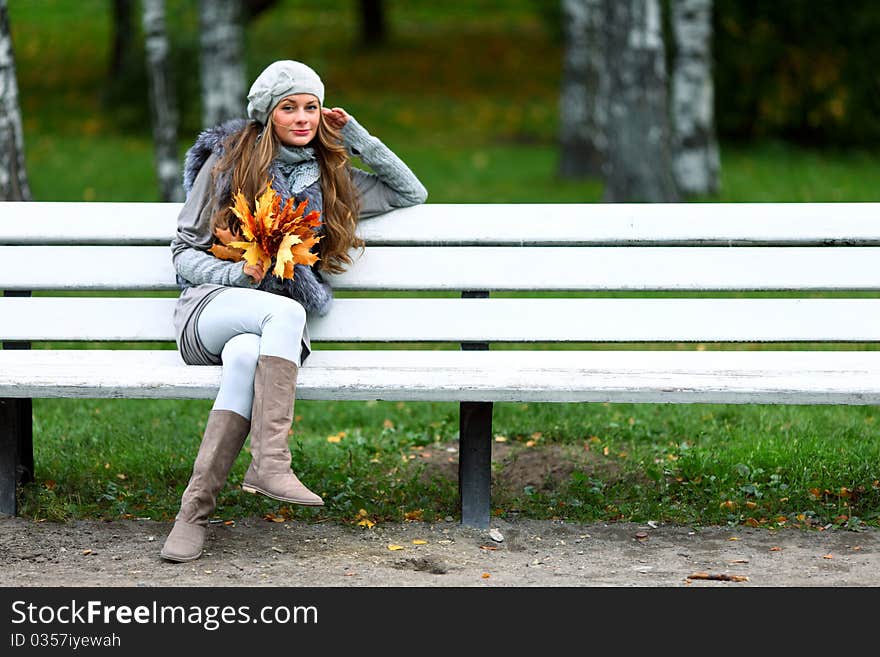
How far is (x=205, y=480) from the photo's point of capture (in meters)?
3.93

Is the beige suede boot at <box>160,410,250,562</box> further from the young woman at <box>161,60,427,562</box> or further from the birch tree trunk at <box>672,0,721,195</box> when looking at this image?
the birch tree trunk at <box>672,0,721,195</box>

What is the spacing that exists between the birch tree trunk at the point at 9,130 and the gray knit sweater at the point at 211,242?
9.23 feet

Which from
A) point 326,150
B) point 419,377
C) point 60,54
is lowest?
point 419,377

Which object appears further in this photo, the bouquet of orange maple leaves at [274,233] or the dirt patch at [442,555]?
the bouquet of orange maple leaves at [274,233]

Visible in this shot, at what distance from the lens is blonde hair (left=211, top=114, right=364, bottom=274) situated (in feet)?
13.9

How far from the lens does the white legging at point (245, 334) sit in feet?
12.9

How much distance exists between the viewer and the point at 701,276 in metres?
4.50

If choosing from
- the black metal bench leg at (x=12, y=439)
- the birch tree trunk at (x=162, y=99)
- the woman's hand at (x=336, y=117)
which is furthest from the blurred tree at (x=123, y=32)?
the woman's hand at (x=336, y=117)

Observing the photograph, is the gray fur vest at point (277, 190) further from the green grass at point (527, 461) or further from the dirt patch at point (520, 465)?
the dirt patch at point (520, 465)

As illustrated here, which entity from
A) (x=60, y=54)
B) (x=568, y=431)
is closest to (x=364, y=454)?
(x=568, y=431)

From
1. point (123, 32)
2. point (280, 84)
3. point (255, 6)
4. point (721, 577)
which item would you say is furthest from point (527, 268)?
point (123, 32)

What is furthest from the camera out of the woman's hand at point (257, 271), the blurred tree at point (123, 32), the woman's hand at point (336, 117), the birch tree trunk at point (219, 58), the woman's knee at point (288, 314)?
the blurred tree at point (123, 32)

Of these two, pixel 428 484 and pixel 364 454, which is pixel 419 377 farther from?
pixel 364 454
